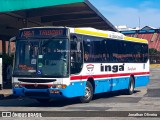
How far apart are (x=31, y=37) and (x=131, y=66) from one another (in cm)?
685

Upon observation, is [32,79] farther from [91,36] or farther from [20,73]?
[91,36]

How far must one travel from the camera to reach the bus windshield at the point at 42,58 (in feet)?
47.5

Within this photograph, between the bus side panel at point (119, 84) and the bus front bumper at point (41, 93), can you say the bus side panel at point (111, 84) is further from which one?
the bus front bumper at point (41, 93)

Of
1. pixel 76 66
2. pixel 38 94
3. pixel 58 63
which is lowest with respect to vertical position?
pixel 38 94

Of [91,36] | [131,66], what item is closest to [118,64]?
[131,66]

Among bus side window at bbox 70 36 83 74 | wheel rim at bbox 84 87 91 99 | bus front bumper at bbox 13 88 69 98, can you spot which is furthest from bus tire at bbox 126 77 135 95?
bus front bumper at bbox 13 88 69 98

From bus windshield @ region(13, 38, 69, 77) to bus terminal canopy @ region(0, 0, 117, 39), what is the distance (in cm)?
536

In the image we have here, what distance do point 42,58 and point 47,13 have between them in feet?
33.2

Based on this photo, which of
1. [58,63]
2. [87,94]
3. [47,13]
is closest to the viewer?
[58,63]

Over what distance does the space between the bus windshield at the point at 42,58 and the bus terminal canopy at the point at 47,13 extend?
17.6 feet

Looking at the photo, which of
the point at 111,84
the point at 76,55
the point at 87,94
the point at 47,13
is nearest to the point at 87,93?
the point at 87,94

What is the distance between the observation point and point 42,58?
14703 mm

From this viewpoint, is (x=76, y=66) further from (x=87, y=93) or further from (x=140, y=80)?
(x=140, y=80)

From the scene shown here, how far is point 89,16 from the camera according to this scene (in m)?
26.8
